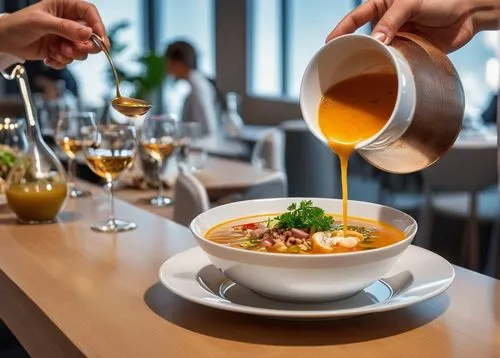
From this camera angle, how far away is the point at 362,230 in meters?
0.97

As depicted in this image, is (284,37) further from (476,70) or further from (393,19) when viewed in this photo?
(393,19)

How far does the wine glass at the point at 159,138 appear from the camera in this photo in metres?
2.24

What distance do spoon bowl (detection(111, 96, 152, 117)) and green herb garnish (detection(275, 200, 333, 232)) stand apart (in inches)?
15.1

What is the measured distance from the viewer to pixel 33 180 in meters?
1.58

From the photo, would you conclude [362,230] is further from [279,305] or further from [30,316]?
[30,316]

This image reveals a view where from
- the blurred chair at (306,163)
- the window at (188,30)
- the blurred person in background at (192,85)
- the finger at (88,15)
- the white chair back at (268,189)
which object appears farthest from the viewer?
the window at (188,30)

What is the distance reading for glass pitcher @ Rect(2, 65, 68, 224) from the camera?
1526mm

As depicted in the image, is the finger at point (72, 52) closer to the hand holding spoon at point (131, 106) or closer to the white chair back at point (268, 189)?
the hand holding spoon at point (131, 106)

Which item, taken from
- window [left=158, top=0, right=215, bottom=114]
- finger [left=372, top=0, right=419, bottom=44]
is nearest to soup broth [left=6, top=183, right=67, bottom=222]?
finger [left=372, top=0, right=419, bottom=44]

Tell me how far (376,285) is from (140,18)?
32.9 feet

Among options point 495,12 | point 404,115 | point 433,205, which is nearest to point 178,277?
point 404,115

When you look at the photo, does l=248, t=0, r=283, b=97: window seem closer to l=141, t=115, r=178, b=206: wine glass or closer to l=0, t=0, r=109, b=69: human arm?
l=141, t=115, r=178, b=206: wine glass

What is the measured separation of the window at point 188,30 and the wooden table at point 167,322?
24.1ft

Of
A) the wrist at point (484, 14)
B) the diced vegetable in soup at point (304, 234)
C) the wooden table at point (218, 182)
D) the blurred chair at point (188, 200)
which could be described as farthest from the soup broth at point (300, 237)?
the wooden table at point (218, 182)
